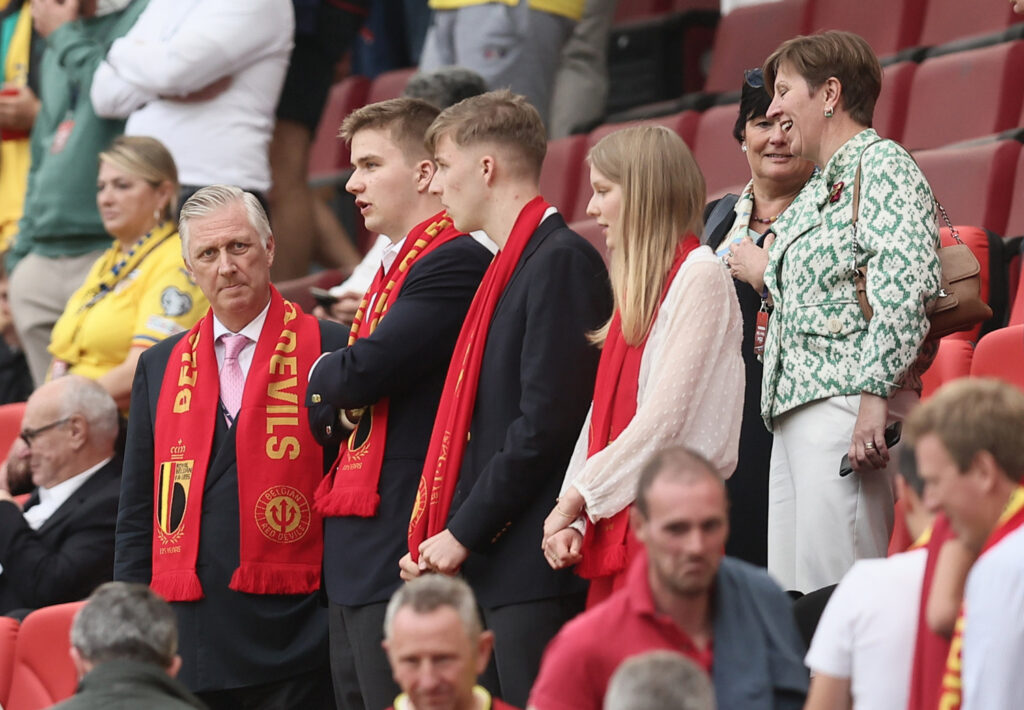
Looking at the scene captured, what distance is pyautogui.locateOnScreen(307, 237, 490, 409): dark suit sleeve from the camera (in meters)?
3.65

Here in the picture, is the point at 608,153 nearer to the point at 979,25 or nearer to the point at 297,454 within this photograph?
the point at 297,454

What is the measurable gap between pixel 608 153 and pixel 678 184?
0.14 metres

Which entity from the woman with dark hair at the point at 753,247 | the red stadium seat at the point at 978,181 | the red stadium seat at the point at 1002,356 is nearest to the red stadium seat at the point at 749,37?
the red stadium seat at the point at 978,181

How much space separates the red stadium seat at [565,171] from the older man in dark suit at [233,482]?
250 cm

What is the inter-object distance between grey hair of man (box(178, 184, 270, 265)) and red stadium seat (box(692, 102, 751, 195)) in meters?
2.27

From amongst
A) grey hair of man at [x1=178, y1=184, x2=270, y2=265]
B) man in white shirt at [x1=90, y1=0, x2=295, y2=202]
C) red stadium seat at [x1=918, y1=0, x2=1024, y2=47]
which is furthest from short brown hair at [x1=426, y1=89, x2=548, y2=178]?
red stadium seat at [x1=918, y1=0, x2=1024, y2=47]

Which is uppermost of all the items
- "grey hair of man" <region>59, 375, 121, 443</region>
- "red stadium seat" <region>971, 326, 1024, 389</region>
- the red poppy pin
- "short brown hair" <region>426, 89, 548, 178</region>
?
"short brown hair" <region>426, 89, 548, 178</region>

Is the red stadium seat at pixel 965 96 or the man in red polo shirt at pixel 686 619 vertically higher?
the red stadium seat at pixel 965 96

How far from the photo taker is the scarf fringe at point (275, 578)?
391 cm

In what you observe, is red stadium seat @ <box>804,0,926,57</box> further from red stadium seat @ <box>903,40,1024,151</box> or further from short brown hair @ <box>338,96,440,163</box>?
short brown hair @ <box>338,96,440,163</box>

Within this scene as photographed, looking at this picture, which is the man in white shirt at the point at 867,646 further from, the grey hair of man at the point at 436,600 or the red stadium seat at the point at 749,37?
the red stadium seat at the point at 749,37

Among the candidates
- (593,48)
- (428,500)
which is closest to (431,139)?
(428,500)

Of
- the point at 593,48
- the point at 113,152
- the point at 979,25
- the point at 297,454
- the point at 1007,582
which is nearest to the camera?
the point at 1007,582

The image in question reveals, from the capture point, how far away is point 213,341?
4129 mm
